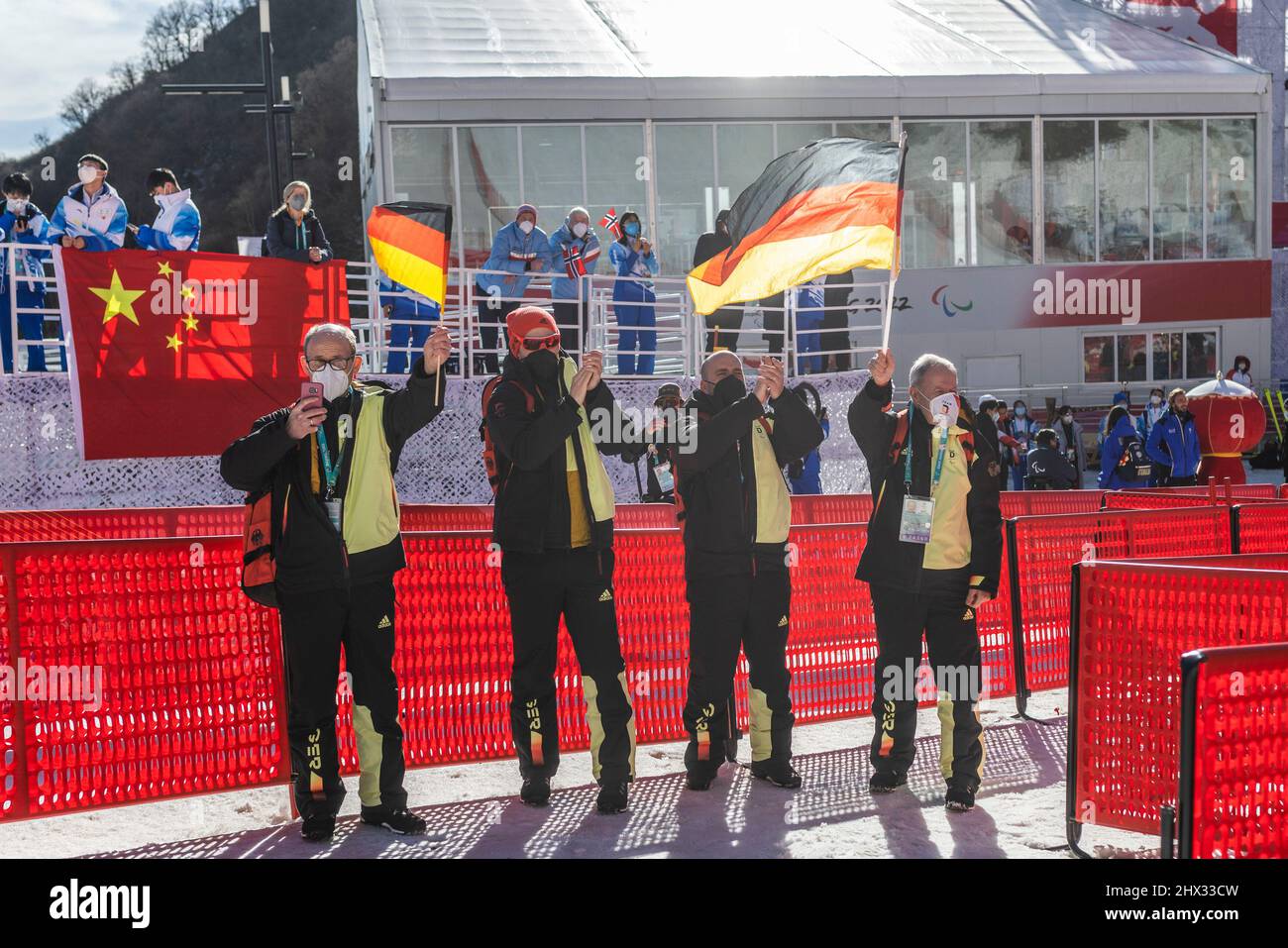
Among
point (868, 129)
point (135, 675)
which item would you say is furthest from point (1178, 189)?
point (135, 675)

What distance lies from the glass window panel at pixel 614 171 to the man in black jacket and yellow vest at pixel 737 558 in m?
19.4

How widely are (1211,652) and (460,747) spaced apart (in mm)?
3678

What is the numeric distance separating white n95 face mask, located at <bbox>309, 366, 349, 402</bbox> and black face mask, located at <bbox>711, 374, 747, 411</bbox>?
1744mm

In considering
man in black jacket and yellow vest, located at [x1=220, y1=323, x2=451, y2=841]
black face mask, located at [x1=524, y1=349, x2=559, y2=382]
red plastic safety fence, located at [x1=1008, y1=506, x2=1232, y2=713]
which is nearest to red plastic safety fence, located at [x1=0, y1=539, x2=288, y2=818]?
man in black jacket and yellow vest, located at [x1=220, y1=323, x2=451, y2=841]

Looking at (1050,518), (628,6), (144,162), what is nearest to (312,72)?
(144,162)

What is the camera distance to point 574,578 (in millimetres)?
5762

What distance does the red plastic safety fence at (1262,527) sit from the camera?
955cm

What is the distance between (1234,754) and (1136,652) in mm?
1015

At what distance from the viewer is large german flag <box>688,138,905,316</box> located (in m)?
7.00

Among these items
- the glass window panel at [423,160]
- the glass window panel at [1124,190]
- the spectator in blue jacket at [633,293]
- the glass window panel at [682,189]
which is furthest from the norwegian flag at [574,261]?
the glass window panel at [1124,190]

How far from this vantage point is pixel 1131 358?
29.8 meters

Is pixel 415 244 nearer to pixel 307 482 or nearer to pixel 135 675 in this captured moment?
pixel 307 482

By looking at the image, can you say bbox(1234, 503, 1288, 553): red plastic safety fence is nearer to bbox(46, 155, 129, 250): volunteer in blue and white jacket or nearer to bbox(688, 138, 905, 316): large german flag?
bbox(688, 138, 905, 316): large german flag
